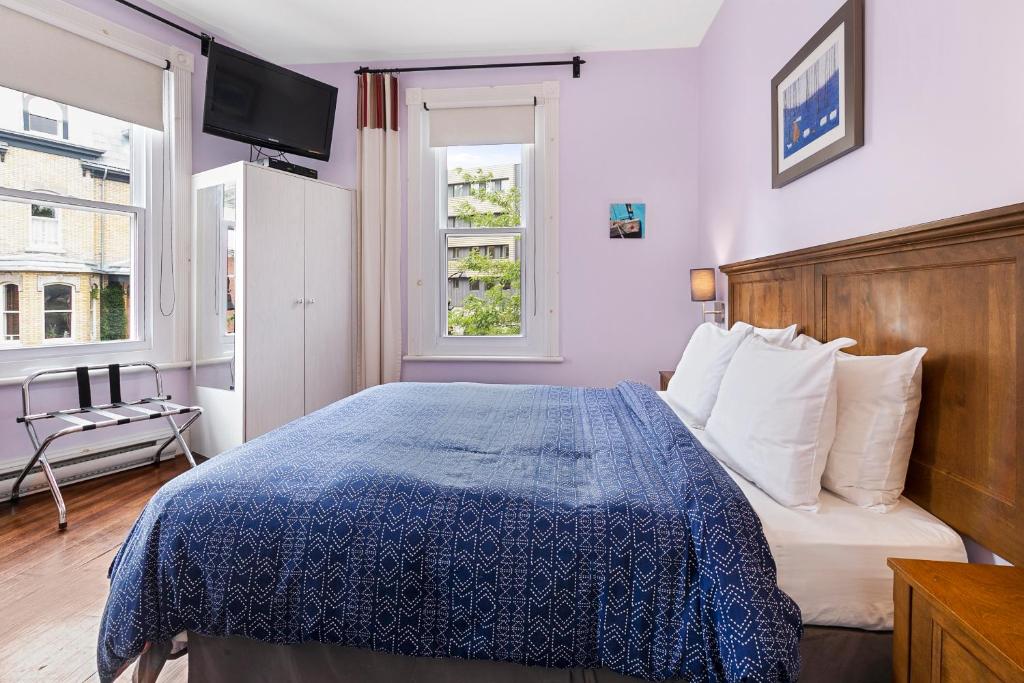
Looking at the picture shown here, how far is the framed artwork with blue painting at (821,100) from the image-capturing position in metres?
1.63

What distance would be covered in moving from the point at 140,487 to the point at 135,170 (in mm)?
1970

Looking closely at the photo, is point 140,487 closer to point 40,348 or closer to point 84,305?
point 40,348

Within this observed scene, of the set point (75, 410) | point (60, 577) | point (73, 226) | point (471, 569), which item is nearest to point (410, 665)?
point (471, 569)

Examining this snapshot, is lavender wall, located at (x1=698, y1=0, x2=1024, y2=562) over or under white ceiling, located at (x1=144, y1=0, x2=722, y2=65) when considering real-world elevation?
under

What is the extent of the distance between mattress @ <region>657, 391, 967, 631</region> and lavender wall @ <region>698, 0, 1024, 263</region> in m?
0.79

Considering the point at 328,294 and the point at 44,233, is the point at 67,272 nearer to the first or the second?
the point at 44,233

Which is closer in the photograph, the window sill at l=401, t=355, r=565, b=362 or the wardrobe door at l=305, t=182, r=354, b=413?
the wardrobe door at l=305, t=182, r=354, b=413

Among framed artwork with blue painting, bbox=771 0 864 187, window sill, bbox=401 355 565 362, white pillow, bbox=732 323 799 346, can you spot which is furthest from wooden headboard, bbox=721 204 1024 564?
window sill, bbox=401 355 565 362

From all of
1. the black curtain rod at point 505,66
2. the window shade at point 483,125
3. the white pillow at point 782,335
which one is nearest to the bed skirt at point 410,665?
the white pillow at point 782,335

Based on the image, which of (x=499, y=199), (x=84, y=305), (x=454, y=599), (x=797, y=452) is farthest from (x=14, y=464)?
(x=797, y=452)

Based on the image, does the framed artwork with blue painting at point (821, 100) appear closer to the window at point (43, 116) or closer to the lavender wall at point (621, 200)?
the lavender wall at point (621, 200)

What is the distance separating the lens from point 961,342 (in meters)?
1.20

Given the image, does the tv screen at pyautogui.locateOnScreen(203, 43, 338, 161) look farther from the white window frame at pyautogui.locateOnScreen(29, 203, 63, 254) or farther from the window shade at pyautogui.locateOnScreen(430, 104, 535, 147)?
the white window frame at pyautogui.locateOnScreen(29, 203, 63, 254)

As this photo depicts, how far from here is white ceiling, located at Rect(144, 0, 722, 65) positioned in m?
3.07
